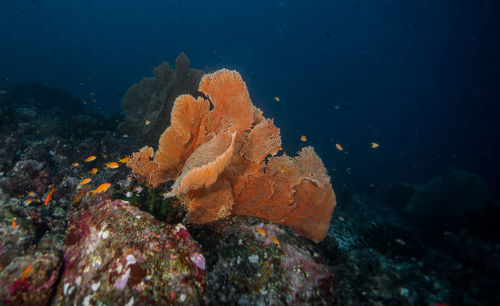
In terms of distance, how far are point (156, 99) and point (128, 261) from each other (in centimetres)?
791

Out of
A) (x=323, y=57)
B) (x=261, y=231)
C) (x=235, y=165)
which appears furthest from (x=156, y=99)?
(x=323, y=57)

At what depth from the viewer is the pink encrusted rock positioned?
2.18m

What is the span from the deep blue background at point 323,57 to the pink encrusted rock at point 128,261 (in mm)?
63196

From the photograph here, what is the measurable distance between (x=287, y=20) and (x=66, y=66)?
9255 centimetres

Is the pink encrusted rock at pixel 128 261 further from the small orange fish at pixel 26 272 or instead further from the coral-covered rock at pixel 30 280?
the small orange fish at pixel 26 272

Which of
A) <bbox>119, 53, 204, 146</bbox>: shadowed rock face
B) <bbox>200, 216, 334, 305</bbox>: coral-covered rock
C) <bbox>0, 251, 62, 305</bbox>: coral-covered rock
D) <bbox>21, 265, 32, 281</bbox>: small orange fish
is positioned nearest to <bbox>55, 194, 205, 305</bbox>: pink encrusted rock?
<bbox>0, 251, 62, 305</bbox>: coral-covered rock

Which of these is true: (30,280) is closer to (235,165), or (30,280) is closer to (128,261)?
(128,261)

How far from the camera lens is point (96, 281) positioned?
2.26m

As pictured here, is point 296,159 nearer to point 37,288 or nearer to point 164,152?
point 164,152

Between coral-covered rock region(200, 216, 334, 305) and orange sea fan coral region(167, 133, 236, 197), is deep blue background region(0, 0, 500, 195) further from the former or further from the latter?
orange sea fan coral region(167, 133, 236, 197)

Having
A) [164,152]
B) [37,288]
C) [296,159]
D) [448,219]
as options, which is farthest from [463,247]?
[37,288]

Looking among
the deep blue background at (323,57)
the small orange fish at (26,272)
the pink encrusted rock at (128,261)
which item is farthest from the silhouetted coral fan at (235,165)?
the deep blue background at (323,57)

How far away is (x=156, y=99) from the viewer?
8.99 metres

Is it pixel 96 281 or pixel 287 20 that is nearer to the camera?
pixel 96 281
